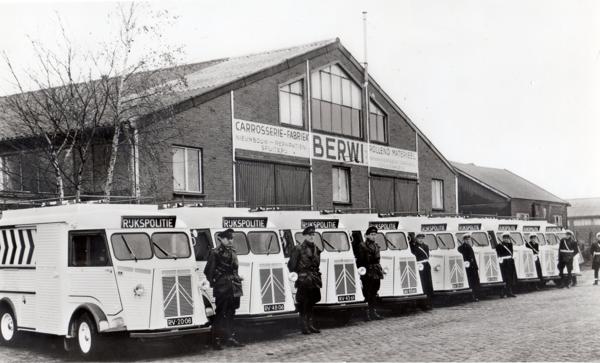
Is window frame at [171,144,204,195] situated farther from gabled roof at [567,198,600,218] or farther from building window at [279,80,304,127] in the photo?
gabled roof at [567,198,600,218]

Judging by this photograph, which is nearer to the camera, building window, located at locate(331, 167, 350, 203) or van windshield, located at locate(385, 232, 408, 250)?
van windshield, located at locate(385, 232, 408, 250)

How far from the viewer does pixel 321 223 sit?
16.3 meters

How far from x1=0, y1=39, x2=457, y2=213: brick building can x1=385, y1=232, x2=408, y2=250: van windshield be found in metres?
2.38

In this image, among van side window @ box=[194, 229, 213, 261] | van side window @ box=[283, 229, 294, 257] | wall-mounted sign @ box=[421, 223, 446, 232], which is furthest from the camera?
wall-mounted sign @ box=[421, 223, 446, 232]

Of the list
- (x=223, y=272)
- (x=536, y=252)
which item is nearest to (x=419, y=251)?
(x=536, y=252)

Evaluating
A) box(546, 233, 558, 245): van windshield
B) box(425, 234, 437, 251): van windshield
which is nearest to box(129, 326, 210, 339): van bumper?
box(425, 234, 437, 251): van windshield

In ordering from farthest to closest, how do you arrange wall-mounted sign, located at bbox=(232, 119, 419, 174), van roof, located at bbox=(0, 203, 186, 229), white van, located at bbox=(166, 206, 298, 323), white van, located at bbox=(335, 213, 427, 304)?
wall-mounted sign, located at bbox=(232, 119, 419, 174) < white van, located at bbox=(335, 213, 427, 304) < white van, located at bbox=(166, 206, 298, 323) < van roof, located at bbox=(0, 203, 186, 229)

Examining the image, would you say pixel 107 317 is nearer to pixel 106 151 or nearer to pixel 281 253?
pixel 281 253

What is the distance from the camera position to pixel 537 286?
25.0 metres

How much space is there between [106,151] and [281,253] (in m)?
7.96

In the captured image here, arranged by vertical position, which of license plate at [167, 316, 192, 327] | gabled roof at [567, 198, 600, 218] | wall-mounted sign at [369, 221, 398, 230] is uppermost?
gabled roof at [567, 198, 600, 218]

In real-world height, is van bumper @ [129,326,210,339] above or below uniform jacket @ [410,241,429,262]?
below

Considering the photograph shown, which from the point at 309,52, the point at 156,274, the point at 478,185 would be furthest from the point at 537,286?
the point at 478,185

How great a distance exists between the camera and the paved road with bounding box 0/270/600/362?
11.2m
